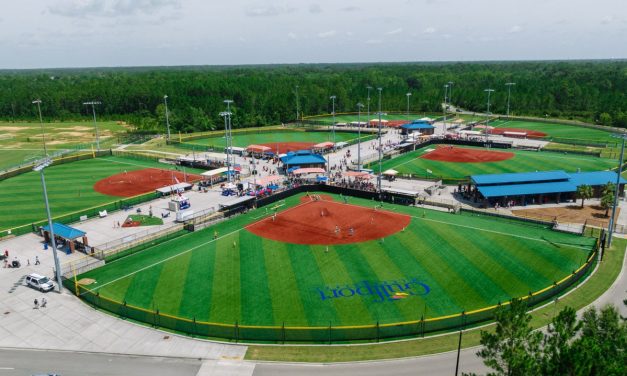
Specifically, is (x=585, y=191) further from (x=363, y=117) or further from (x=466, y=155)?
(x=363, y=117)

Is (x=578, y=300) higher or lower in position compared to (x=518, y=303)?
lower

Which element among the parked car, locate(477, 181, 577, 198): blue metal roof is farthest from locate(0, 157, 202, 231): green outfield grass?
locate(477, 181, 577, 198): blue metal roof

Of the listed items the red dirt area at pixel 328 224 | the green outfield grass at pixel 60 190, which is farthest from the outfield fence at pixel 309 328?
the green outfield grass at pixel 60 190

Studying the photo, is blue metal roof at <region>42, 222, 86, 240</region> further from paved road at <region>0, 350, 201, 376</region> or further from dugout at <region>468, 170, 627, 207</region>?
dugout at <region>468, 170, 627, 207</region>

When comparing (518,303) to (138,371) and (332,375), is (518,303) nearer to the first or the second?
(332,375)

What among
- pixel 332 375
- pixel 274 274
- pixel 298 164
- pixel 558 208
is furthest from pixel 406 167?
pixel 332 375

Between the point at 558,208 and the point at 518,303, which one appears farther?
the point at 558,208
